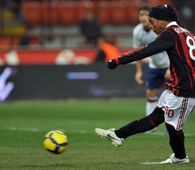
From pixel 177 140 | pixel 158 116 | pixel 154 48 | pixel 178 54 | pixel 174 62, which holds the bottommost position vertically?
pixel 177 140

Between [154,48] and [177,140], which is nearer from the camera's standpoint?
[154,48]

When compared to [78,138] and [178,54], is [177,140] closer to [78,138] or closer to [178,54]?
[178,54]

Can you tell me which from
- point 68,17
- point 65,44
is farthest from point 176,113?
point 68,17

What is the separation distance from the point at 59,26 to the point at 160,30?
18.2 meters

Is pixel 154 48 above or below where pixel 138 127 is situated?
above

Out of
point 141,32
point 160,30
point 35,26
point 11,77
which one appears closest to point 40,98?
point 11,77

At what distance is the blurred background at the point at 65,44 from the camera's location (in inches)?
891

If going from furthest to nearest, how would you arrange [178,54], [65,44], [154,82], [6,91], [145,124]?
1. [65,44]
2. [6,91]
3. [154,82]
4. [145,124]
5. [178,54]

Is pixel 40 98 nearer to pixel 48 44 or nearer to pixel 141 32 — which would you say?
pixel 48 44

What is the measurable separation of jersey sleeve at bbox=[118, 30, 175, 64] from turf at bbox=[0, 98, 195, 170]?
4.76 feet

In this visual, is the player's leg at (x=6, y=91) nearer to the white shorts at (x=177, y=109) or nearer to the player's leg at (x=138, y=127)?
the player's leg at (x=138, y=127)

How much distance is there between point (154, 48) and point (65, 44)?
1718cm

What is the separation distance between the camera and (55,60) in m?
24.6

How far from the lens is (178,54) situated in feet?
30.6
